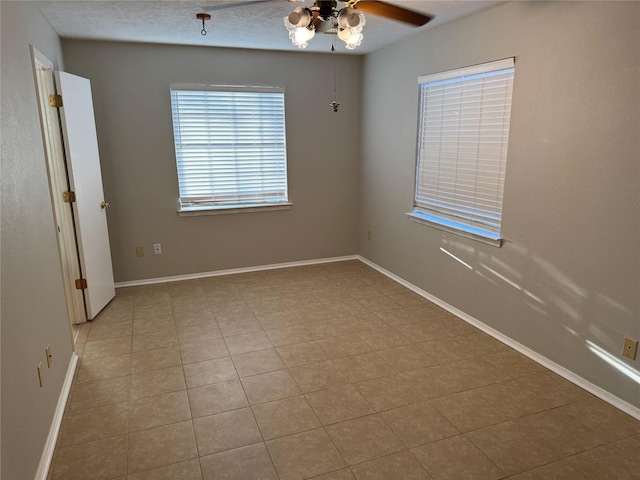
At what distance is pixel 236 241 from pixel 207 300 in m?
0.94

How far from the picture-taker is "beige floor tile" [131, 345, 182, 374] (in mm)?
2883

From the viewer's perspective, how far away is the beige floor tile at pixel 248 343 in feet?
10.2

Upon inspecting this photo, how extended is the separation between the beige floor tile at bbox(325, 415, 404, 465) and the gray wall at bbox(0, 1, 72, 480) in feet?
4.51

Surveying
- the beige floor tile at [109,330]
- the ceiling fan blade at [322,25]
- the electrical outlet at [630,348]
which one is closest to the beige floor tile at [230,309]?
the beige floor tile at [109,330]

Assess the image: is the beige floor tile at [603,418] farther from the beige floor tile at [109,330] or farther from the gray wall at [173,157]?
the gray wall at [173,157]

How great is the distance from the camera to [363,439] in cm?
218

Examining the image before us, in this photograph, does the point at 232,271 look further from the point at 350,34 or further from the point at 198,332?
the point at 350,34

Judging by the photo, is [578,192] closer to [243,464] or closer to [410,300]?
[410,300]

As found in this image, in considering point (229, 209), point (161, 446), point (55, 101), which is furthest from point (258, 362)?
point (55, 101)

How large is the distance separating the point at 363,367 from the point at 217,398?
0.97 m

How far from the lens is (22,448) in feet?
5.60

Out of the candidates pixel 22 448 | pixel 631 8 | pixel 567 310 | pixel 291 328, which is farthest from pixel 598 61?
pixel 22 448

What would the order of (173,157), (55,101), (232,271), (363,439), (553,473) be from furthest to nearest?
(232,271) < (173,157) < (55,101) < (363,439) < (553,473)

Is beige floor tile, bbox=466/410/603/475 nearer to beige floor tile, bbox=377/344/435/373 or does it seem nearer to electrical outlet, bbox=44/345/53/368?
beige floor tile, bbox=377/344/435/373
